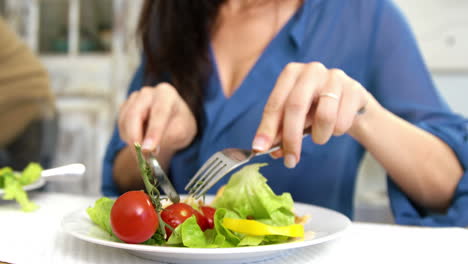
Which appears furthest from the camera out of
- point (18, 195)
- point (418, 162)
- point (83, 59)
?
point (83, 59)

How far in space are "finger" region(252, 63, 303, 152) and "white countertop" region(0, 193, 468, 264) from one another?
13 centimetres

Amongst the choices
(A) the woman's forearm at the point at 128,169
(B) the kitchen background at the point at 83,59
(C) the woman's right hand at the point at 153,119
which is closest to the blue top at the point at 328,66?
(A) the woman's forearm at the point at 128,169

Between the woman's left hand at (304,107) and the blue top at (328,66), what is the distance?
0.31 metres

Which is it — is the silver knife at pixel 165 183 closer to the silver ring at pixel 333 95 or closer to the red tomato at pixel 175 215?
the red tomato at pixel 175 215

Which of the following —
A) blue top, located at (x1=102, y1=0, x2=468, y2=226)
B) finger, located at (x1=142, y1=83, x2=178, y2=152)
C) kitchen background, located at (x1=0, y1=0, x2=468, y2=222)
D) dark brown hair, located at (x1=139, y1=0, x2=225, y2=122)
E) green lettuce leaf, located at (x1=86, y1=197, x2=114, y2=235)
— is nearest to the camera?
green lettuce leaf, located at (x1=86, y1=197, x2=114, y2=235)

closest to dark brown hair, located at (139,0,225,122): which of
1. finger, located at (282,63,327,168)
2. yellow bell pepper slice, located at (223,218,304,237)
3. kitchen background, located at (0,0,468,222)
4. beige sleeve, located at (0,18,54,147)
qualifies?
finger, located at (282,63,327,168)

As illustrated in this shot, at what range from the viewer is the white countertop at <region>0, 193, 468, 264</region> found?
392 millimetres

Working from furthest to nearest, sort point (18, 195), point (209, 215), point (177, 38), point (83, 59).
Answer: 1. point (83, 59)
2. point (177, 38)
3. point (18, 195)
4. point (209, 215)

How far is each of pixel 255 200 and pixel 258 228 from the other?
83 mm

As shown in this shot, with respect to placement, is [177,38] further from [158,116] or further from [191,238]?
[191,238]

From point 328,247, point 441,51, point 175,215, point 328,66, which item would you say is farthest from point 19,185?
point 441,51

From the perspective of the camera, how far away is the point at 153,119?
601 mm

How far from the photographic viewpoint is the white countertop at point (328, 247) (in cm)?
39

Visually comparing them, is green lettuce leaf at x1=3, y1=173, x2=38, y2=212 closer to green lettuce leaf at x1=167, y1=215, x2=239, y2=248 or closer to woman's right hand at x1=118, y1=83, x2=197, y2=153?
woman's right hand at x1=118, y1=83, x2=197, y2=153
